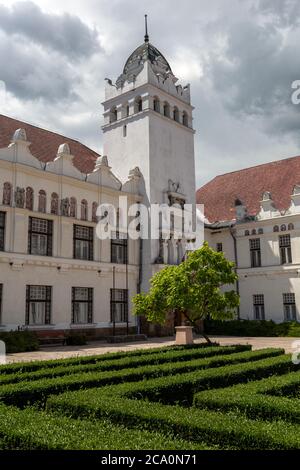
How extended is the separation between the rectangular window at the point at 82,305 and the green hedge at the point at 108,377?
569 inches

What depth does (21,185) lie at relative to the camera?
2616 cm

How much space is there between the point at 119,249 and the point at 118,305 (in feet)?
12.8

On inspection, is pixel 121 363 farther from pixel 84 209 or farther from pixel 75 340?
pixel 84 209

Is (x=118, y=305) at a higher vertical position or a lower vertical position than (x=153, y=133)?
lower

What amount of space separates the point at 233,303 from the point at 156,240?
487 inches

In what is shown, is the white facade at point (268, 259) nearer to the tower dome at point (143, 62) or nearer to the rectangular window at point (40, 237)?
the tower dome at point (143, 62)

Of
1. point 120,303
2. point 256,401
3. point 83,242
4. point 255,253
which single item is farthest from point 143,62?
point 256,401

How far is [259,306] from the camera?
37375mm

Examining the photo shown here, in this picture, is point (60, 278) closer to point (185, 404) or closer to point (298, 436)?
point (185, 404)

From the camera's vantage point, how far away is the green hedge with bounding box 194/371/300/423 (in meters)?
8.31

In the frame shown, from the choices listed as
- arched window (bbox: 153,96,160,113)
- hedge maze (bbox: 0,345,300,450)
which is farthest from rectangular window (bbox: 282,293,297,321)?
hedge maze (bbox: 0,345,300,450)

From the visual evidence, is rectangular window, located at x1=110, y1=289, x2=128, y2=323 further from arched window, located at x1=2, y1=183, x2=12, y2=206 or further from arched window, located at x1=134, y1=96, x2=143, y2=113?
arched window, located at x1=134, y1=96, x2=143, y2=113

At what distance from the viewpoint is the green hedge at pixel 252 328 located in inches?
1277

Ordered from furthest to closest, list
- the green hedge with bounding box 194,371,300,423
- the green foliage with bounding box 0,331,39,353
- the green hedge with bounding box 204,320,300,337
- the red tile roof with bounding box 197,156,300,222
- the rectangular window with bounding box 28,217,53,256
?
the red tile roof with bounding box 197,156,300,222
the green hedge with bounding box 204,320,300,337
the rectangular window with bounding box 28,217,53,256
the green foliage with bounding box 0,331,39,353
the green hedge with bounding box 194,371,300,423
